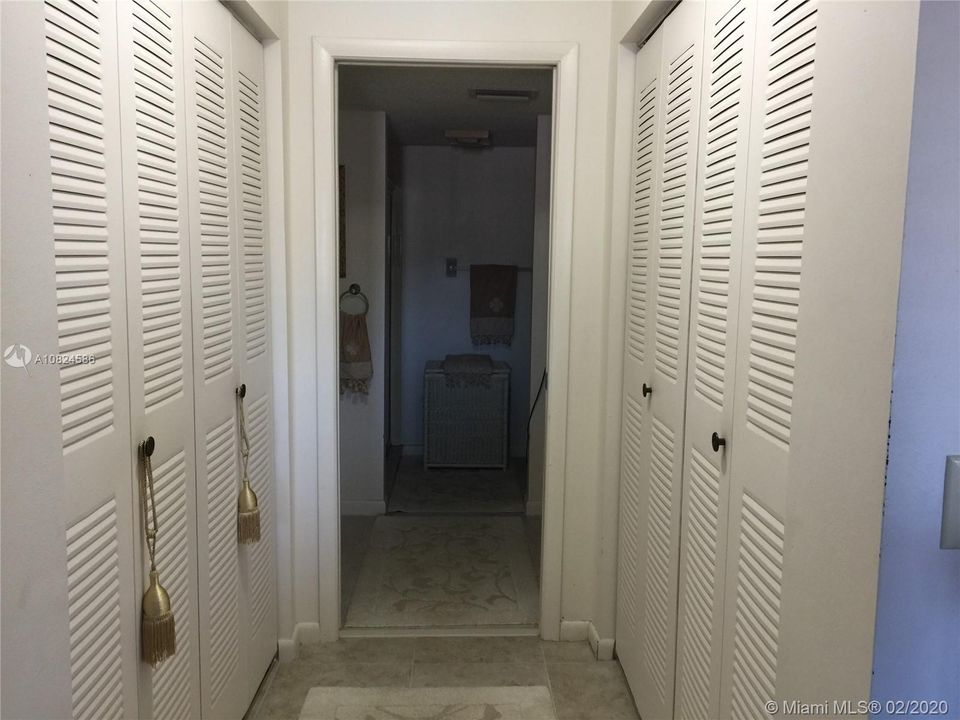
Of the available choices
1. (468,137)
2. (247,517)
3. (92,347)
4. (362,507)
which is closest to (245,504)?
(247,517)

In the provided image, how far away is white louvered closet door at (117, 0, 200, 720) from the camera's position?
143 centimetres

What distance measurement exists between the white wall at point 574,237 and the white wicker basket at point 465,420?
221 centimetres

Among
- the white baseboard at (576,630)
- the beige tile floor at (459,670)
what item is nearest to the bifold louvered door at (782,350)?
the beige tile floor at (459,670)

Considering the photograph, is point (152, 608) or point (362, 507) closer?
point (152, 608)

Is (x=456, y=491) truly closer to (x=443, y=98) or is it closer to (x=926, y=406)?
(x=443, y=98)

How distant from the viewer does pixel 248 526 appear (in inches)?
81.4

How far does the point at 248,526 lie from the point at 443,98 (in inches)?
93.4

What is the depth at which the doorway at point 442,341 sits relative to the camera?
3170 millimetres

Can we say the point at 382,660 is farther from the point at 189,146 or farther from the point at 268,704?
the point at 189,146

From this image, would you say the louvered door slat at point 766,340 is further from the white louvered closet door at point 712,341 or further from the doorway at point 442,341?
the doorway at point 442,341

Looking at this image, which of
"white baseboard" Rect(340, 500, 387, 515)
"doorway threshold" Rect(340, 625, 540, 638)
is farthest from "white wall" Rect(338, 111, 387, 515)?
"doorway threshold" Rect(340, 625, 540, 638)

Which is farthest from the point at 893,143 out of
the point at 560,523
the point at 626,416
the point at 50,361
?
the point at 560,523

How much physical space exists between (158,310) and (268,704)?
138cm

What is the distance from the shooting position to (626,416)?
2.42 m
